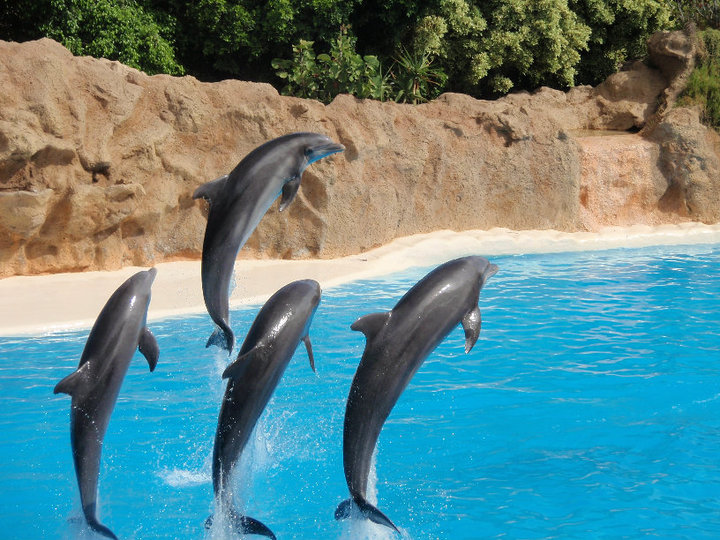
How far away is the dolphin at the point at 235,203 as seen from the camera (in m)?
4.34

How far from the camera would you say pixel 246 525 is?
11.8 ft

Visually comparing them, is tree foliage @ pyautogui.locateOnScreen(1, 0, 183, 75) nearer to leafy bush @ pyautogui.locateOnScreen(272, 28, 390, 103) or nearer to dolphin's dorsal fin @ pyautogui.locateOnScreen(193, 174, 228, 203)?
leafy bush @ pyautogui.locateOnScreen(272, 28, 390, 103)

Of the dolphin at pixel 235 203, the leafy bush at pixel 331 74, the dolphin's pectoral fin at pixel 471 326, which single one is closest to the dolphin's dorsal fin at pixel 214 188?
the dolphin at pixel 235 203

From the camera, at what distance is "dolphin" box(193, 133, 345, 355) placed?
434cm

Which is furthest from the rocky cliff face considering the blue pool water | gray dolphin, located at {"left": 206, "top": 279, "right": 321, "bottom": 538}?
gray dolphin, located at {"left": 206, "top": 279, "right": 321, "bottom": 538}

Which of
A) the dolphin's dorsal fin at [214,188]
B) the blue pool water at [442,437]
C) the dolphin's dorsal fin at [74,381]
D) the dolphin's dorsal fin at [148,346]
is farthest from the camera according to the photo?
the blue pool water at [442,437]

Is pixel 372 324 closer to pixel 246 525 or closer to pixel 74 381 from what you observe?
pixel 246 525

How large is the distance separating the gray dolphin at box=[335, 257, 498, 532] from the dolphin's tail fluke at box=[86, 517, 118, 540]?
0.95 metres

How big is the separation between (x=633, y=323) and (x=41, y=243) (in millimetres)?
7093

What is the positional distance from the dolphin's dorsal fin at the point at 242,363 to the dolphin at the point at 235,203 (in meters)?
0.80

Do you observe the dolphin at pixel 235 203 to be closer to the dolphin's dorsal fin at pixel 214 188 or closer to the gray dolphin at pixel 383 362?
the dolphin's dorsal fin at pixel 214 188

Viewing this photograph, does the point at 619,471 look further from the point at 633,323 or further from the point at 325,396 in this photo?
the point at 633,323

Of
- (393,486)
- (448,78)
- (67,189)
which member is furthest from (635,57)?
(393,486)

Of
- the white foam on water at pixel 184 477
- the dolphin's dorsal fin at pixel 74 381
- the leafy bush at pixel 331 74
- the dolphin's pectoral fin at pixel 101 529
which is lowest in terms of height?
the white foam on water at pixel 184 477
